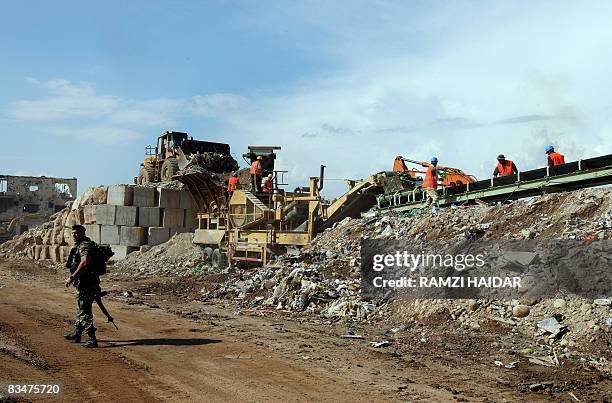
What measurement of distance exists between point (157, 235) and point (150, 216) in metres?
0.75

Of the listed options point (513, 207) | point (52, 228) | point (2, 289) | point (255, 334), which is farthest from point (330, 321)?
point (52, 228)

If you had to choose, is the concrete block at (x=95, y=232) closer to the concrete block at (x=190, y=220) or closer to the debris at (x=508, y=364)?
the concrete block at (x=190, y=220)

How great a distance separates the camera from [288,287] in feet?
36.8

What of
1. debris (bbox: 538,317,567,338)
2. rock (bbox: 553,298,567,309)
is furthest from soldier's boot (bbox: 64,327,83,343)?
rock (bbox: 553,298,567,309)

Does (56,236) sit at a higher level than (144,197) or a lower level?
lower

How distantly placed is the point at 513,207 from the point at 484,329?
3.45m

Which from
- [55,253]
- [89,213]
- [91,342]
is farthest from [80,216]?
[91,342]

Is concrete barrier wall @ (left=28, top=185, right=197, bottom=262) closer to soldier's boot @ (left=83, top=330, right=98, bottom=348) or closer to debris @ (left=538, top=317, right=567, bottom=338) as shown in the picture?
soldier's boot @ (left=83, top=330, right=98, bottom=348)

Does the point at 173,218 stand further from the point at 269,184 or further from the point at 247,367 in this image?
the point at 247,367

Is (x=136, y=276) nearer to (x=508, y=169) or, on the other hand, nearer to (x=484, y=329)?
(x=508, y=169)

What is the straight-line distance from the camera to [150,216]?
21.6m

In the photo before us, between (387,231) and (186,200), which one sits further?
(186,200)

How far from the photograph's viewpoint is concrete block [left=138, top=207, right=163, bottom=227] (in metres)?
21.5

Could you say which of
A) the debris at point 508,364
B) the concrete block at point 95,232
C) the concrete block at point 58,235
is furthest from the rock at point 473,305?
the concrete block at point 58,235
